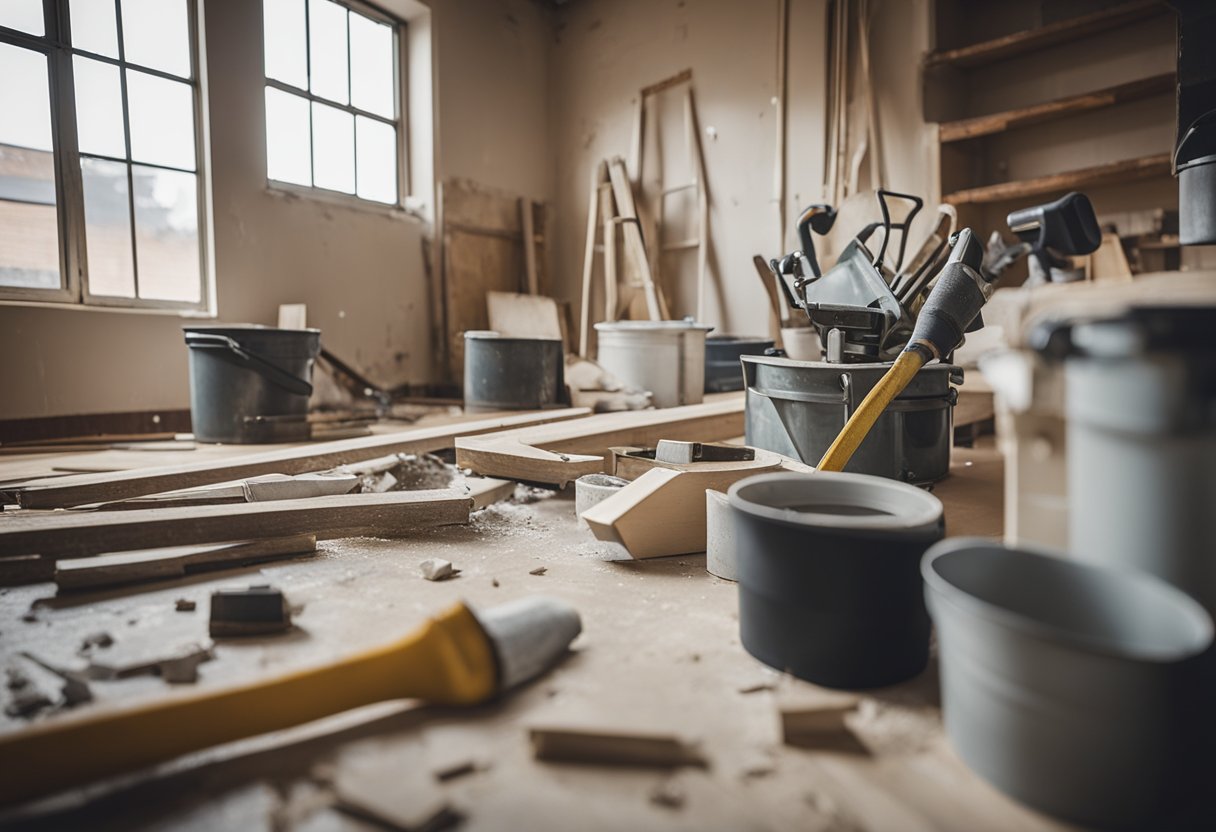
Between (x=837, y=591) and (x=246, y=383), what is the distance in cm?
324

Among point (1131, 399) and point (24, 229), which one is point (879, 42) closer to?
point (1131, 399)

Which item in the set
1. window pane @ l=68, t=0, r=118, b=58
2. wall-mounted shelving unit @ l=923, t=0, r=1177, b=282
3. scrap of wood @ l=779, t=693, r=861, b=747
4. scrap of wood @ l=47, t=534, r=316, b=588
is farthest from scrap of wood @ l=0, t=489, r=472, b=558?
wall-mounted shelving unit @ l=923, t=0, r=1177, b=282

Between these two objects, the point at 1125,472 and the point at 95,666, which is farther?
the point at 95,666

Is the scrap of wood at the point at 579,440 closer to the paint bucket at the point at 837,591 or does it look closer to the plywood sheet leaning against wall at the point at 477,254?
the paint bucket at the point at 837,591

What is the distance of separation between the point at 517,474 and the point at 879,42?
4355 mm

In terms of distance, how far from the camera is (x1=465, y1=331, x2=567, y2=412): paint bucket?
434 centimetres

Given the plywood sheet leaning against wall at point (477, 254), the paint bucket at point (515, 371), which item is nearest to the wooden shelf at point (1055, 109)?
the paint bucket at point (515, 371)

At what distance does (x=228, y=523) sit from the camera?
1.79 metres

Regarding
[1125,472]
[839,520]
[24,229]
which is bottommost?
[839,520]

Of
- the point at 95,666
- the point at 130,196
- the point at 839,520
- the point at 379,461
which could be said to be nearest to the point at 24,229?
the point at 130,196

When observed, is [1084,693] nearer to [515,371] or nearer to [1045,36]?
[515,371]

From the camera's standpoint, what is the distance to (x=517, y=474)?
2375 mm

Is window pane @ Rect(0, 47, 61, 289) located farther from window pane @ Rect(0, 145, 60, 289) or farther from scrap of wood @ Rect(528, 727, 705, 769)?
scrap of wood @ Rect(528, 727, 705, 769)

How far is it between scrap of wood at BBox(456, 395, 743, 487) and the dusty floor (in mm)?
666
